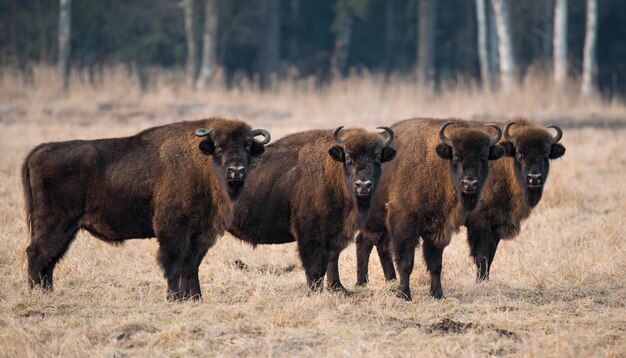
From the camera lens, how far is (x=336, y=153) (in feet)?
30.8

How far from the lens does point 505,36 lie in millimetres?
28844

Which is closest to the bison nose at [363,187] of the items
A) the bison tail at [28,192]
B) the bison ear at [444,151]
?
the bison ear at [444,151]

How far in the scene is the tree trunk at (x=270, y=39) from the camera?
37344mm

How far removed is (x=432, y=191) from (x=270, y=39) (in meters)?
28.7

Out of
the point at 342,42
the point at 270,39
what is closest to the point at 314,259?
the point at 270,39

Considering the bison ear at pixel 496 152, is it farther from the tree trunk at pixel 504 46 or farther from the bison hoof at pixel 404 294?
the tree trunk at pixel 504 46

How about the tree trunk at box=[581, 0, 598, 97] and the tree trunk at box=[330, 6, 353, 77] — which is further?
the tree trunk at box=[330, 6, 353, 77]

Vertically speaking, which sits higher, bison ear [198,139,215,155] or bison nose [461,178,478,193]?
bison ear [198,139,215,155]

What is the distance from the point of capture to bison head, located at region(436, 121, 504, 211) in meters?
9.23

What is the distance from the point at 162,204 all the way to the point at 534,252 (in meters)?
4.80

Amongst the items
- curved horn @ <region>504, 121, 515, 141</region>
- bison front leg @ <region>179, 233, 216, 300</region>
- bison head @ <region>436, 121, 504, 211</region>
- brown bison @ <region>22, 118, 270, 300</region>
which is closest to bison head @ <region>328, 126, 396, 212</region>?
bison head @ <region>436, 121, 504, 211</region>

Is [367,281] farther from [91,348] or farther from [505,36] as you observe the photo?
[505,36]

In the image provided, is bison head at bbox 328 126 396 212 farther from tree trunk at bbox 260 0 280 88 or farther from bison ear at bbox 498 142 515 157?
tree trunk at bbox 260 0 280 88

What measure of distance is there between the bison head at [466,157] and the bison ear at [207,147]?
7.25 ft
